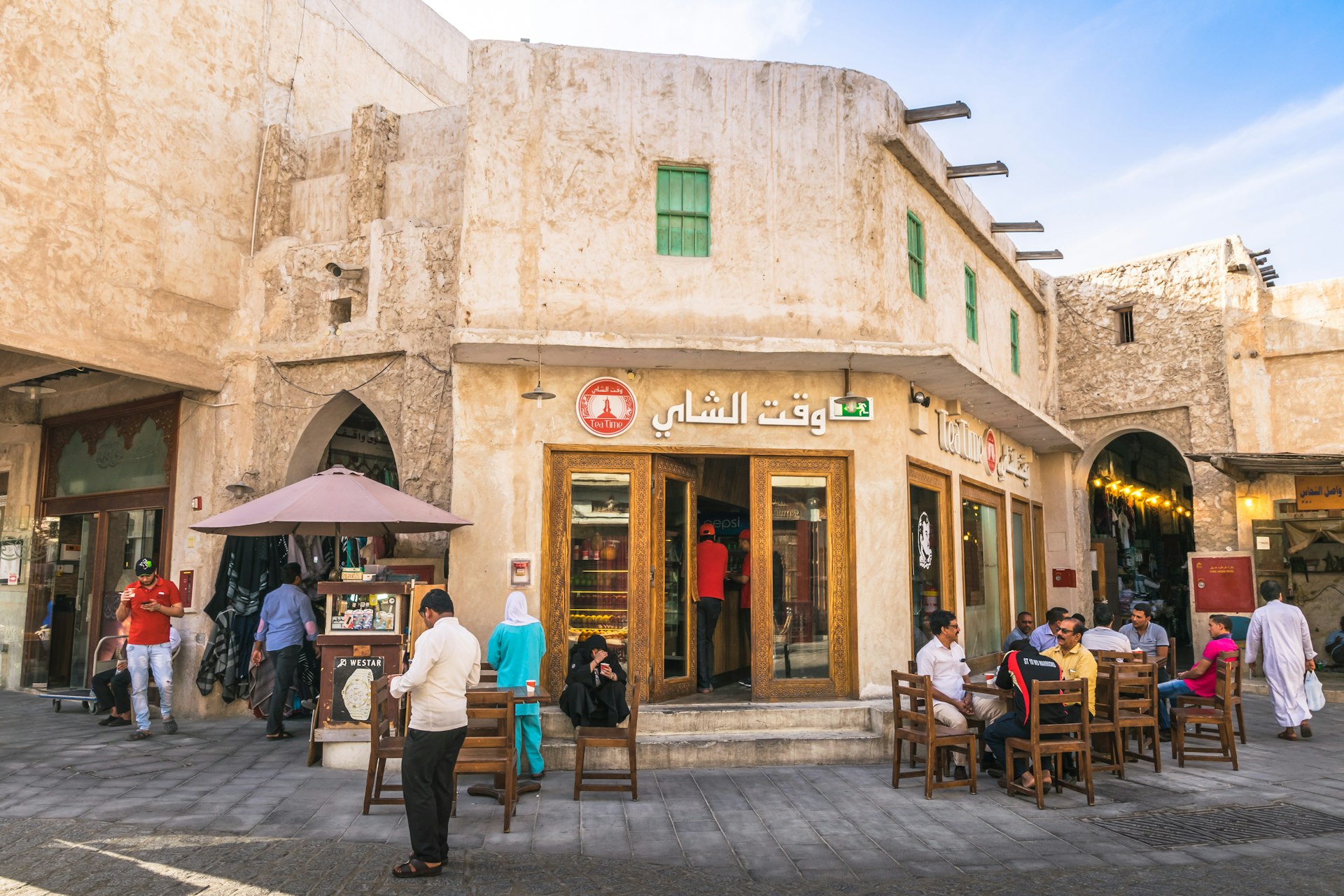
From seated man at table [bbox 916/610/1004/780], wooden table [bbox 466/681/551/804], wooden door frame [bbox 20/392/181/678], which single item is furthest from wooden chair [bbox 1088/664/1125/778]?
wooden door frame [bbox 20/392/181/678]

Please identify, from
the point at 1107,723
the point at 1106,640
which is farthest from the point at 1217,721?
the point at 1107,723

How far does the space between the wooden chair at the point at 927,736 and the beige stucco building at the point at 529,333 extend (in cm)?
171

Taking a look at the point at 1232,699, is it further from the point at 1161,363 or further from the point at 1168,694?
the point at 1161,363

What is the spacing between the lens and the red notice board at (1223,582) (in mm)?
14977

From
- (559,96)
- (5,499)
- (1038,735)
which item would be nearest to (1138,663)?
(1038,735)

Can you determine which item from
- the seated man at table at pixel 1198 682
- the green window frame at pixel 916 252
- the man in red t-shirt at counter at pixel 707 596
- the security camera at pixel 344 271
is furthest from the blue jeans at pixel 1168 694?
the security camera at pixel 344 271

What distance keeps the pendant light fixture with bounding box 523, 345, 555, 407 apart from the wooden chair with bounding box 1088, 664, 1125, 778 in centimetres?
568

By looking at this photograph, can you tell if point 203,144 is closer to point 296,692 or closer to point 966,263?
point 296,692

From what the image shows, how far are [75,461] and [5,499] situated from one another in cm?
201

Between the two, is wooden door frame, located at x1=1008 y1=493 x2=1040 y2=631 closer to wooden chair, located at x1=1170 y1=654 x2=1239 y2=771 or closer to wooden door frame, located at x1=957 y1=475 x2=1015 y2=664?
wooden door frame, located at x1=957 y1=475 x2=1015 y2=664

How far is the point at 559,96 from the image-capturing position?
32.8 feet

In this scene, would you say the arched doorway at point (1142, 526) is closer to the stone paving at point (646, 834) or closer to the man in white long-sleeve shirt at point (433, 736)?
the stone paving at point (646, 834)

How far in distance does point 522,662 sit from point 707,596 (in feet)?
10.0

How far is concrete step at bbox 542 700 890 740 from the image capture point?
29.5 ft
